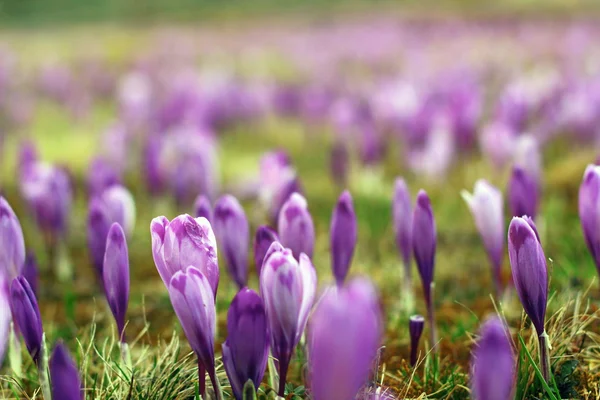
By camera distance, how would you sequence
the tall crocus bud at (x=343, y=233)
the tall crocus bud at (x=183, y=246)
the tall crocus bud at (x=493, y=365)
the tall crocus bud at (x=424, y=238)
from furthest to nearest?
the tall crocus bud at (x=343, y=233) → the tall crocus bud at (x=424, y=238) → the tall crocus bud at (x=183, y=246) → the tall crocus bud at (x=493, y=365)

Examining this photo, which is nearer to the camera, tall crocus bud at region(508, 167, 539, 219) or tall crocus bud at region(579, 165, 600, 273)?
tall crocus bud at region(579, 165, 600, 273)

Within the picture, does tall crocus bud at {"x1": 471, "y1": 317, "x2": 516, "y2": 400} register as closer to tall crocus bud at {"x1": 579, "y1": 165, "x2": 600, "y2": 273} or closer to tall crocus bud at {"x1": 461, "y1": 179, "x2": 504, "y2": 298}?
tall crocus bud at {"x1": 579, "y1": 165, "x2": 600, "y2": 273}

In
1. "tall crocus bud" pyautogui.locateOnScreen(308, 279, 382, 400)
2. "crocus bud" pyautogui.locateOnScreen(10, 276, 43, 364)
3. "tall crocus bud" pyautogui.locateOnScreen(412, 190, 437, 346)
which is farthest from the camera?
"tall crocus bud" pyautogui.locateOnScreen(412, 190, 437, 346)

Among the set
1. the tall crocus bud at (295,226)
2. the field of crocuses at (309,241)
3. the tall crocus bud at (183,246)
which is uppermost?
the tall crocus bud at (183,246)

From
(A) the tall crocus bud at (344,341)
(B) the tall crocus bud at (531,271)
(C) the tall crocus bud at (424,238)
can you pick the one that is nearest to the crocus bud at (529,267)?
(B) the tall crocus bud at (531,271)

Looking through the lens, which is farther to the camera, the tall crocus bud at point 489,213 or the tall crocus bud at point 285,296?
the tall crocus bud at point 489,213

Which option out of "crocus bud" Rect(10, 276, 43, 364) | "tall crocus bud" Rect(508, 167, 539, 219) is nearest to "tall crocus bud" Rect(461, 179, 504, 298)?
"tall crocus bud" Rect(508, 167, 539, 219)

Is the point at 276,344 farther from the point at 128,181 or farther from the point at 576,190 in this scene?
the point at 128,181

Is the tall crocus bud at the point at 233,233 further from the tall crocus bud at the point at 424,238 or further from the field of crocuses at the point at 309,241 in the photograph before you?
the tall crocus bud at the point at 424,238
